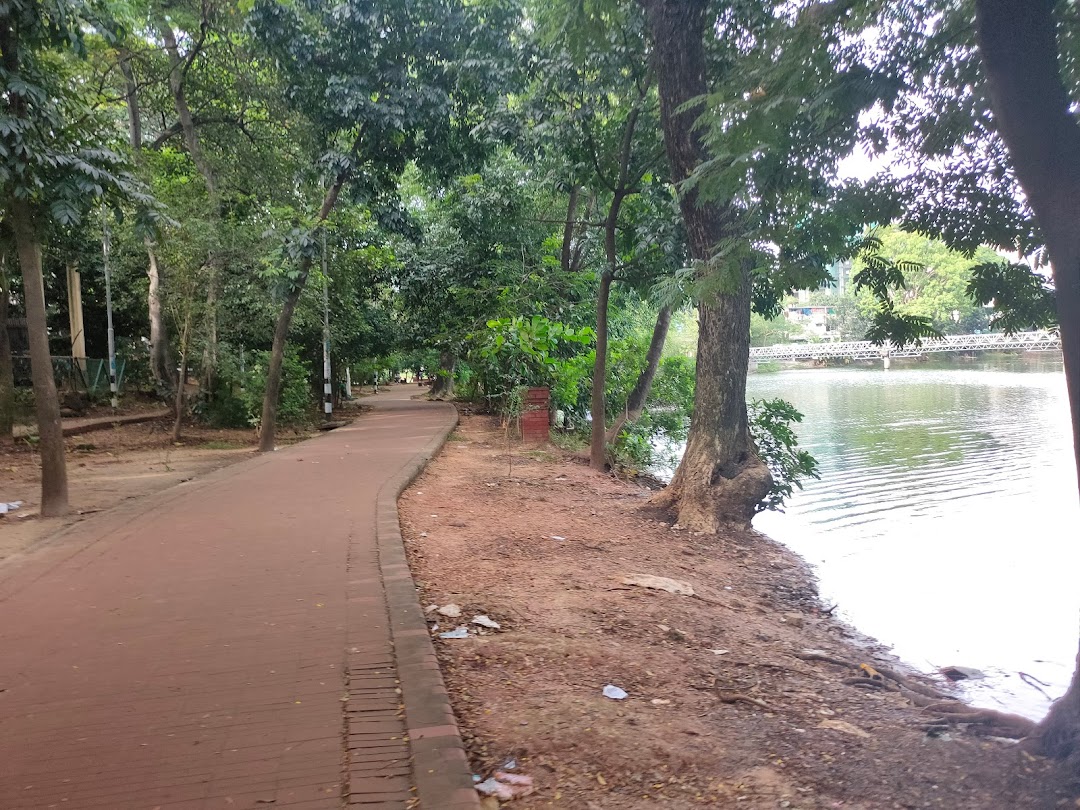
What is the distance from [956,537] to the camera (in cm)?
988

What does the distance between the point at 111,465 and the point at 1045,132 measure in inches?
584

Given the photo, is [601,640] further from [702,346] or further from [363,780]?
[702,346]

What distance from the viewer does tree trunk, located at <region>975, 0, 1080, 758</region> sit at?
371 cm

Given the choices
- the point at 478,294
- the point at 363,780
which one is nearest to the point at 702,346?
the point at 363,780

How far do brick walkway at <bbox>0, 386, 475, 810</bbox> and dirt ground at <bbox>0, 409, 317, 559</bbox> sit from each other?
4.39 ft

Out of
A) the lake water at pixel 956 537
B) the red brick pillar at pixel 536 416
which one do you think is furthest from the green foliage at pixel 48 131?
the red brick pillar at pixel 536 416

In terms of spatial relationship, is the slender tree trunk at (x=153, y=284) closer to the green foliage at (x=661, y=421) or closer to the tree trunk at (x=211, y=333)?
the tree trunk at (x=211, y=333)

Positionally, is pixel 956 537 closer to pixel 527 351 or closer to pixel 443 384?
pixel 527 351

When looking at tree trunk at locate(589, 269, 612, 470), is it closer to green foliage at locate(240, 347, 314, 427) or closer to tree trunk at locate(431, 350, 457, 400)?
green foliage at locate(240, 347, 314, 427)

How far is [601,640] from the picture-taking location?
5.14m

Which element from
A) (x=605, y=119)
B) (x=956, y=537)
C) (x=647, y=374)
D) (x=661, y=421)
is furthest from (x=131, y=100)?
(x=956, y=537)

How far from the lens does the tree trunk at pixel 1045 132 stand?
371 centimetres

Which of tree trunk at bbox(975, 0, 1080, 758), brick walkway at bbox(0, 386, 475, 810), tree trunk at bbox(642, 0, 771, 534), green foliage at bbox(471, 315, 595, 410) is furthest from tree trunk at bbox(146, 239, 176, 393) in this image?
tree trunk at bbox(975, 0, 1080, 758)

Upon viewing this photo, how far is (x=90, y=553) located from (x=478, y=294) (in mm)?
13809
